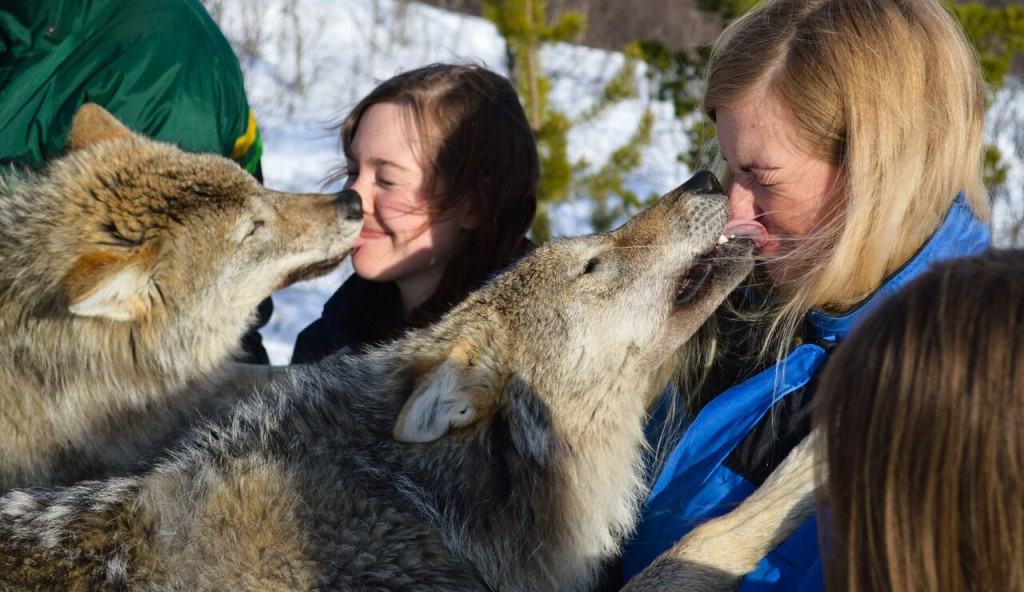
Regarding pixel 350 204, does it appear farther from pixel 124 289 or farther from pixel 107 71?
pixel 107 71

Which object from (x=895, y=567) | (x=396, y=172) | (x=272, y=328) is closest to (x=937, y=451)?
(x=895, y=567)

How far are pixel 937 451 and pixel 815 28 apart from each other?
5.73 ft

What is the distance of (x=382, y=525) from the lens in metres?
2.48

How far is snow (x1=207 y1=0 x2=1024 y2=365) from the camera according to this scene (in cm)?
1226

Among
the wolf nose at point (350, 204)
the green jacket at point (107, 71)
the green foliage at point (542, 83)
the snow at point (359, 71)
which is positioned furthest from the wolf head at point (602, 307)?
the snow at point (359, 71)

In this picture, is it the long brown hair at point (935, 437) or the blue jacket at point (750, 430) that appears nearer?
the long brown hair at point (935, 437)

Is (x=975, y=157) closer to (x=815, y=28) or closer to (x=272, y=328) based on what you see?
(x=815, y=28)

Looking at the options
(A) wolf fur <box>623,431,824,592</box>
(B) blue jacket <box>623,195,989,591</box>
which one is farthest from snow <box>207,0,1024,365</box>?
(A) wolf fur <box>623,431,824,592</box>

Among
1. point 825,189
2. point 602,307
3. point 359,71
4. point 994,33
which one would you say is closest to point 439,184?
point 602,307

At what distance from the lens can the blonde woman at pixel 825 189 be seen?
8.16ft

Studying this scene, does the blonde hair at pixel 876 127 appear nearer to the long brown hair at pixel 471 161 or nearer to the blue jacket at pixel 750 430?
the blue jacket at pixel 750 430

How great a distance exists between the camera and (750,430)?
8.33 ft

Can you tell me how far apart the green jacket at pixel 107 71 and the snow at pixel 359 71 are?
657 centimetres

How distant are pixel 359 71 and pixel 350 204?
38.3ft
